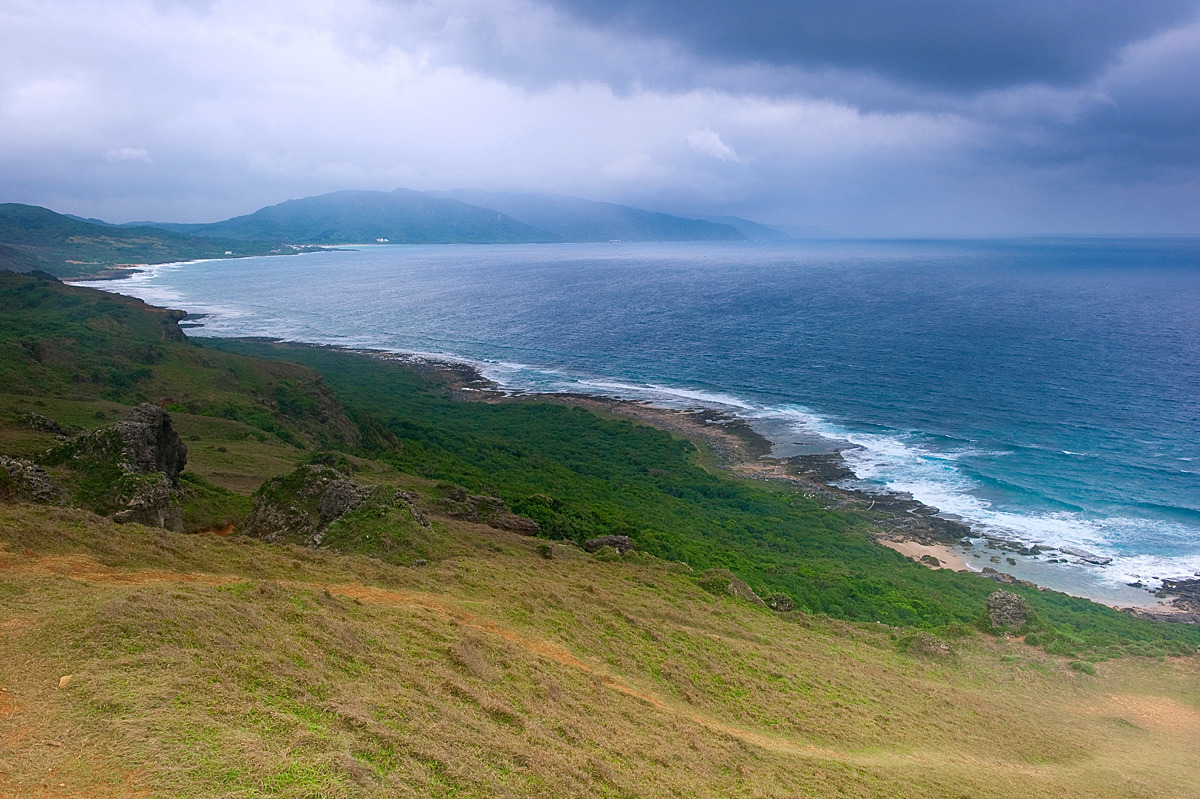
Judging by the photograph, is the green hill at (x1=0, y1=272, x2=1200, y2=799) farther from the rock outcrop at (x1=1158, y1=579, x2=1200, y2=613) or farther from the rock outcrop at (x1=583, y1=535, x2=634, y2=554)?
the rock outcrop at (x1=1158, y1=579, x2=1200, y2=613)

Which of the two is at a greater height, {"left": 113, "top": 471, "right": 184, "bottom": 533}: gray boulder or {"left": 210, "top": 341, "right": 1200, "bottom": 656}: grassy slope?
{"left": 113, "top": 471, "right": 184, "bottom": 533}: gray boulder

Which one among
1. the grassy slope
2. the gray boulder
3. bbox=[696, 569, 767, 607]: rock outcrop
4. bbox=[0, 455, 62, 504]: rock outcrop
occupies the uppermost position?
bbox=[0, 455, 62, 504]: rock outcrop

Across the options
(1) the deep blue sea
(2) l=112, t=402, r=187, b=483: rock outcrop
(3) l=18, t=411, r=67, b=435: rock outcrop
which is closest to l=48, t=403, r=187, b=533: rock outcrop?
(2) l=112, t=402, r=187, b=483: rock outcrop

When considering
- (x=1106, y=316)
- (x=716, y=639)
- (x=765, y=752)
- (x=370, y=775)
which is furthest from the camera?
(x=1106, y=316)

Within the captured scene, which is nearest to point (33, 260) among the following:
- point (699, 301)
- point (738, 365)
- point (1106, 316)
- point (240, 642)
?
point (699, 301)

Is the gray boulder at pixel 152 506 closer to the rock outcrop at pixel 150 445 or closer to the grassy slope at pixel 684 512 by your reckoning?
the rock outcrop at pixel 150 445

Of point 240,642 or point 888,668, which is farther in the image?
point 888,668

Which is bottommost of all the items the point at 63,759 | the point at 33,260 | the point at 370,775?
the point at 370,775

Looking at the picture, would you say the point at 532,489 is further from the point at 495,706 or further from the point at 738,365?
the point at 738,365

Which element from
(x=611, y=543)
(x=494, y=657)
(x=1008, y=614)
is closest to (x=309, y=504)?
(x=494, y=657)
